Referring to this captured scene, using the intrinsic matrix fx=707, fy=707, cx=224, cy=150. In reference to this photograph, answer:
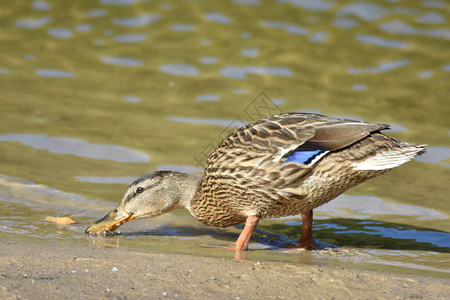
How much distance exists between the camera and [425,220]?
761 centimetres

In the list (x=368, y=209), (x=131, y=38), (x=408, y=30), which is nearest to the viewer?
(x=368, y=209)

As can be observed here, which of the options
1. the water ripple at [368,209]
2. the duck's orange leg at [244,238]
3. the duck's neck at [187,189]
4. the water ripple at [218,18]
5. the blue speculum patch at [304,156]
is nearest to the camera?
the blue speculum patch at [304,156]

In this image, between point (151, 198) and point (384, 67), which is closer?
point (151, 198)

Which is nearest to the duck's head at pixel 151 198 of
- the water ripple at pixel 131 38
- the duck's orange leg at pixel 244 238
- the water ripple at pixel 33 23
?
the duck's orange leg at pixel 244 238

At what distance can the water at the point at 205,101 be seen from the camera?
723cm

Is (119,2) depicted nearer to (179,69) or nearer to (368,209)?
(179,69)

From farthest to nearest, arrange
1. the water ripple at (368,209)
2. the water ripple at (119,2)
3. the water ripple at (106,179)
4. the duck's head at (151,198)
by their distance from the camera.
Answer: the water ripple at (119,2) < the water ripple at (106,179) < the water ripple at (368,209) < the duck's head at (151,198)

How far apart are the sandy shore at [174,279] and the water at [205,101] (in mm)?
892

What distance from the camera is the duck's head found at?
22.5 feet

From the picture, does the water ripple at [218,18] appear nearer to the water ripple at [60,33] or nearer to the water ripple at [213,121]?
the water ripple at [60,33]

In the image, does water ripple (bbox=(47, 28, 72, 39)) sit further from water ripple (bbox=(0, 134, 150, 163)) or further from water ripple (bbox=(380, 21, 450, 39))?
water ripple (bbox=(380, 21, 450, 39))

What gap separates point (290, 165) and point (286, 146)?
17cm

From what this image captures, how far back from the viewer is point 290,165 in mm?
6188

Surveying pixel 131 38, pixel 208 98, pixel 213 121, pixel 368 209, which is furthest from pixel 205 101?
pixel 368 209
